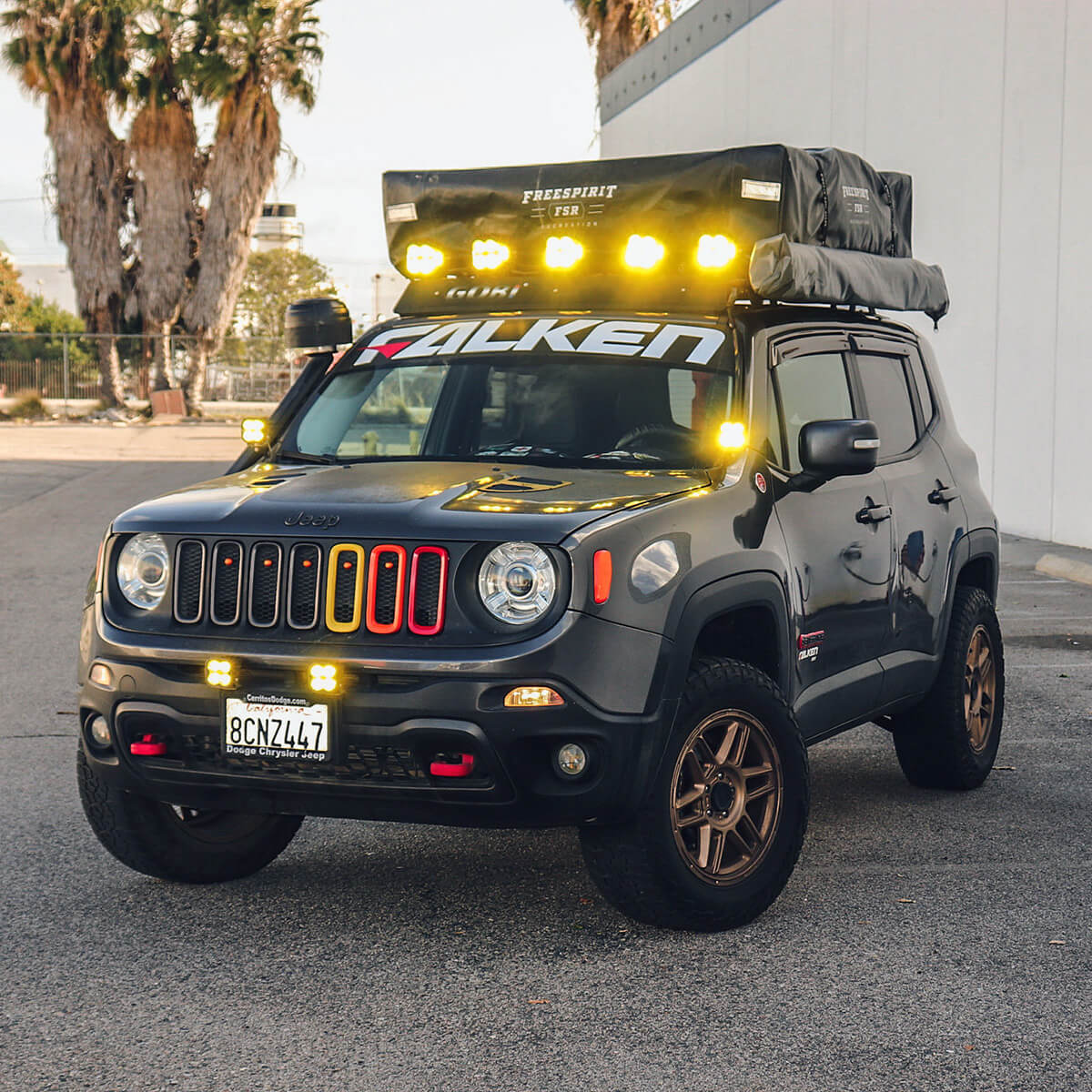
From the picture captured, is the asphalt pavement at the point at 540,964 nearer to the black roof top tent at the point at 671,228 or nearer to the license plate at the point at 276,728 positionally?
the license plate at the point at 276,728

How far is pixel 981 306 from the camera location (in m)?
18.1

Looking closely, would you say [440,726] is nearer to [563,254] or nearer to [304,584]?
[304,584]

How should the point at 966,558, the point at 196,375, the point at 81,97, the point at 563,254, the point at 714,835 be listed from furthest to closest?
the point at 196,375 → the point at 81,97 → the point at 966,558 → the point at 563,254 → the point at 714,835

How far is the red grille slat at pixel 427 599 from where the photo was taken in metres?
4.52

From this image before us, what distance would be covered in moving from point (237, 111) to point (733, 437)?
43961 mm

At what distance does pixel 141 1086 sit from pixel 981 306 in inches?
623

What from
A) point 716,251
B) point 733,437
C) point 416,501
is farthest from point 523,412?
point 416,501

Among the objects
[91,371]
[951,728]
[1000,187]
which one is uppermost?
[1000,187]

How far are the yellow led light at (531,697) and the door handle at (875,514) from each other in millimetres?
1941

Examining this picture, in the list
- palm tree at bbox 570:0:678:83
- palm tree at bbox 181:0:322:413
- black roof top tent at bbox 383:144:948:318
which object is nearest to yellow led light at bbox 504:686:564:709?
black roof top tent at bbox 383:144:948:318

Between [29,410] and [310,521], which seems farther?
[29,410]

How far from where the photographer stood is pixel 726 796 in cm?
501

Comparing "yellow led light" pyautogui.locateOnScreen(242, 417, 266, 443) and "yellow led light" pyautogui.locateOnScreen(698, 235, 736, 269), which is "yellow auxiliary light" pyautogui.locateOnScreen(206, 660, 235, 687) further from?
"yellow led light" pyautogui.locateOnScreen(698, 235, 736, 269)

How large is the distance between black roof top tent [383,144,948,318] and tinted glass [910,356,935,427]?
25 cm
